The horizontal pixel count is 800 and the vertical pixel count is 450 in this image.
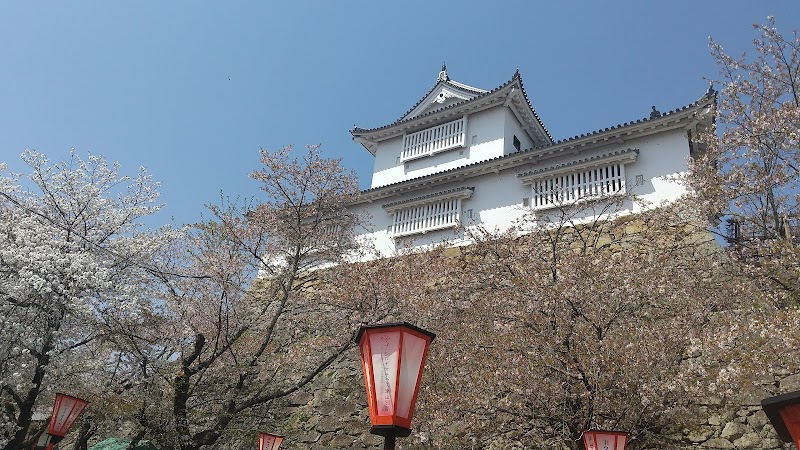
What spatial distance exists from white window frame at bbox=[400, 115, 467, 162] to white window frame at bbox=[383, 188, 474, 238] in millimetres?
2261

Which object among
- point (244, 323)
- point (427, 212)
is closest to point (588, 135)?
point (427, 212)

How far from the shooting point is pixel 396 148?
20.9m

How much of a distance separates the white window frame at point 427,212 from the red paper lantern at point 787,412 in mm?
13378

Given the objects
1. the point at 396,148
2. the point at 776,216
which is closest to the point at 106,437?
the point at 396,148

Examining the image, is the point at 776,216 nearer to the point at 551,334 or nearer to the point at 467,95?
the point at 551,334

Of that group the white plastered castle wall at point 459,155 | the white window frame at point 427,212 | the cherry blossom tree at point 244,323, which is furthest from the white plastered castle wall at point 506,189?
the cherry blossom tree at point 244,323

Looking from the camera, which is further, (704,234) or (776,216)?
(704,234)

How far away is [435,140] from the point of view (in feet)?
65.2

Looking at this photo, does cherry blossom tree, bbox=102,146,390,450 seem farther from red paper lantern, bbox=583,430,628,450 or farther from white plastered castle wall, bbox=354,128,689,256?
red paper lantern, bbox=583,430,628,450

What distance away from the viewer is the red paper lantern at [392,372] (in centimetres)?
366

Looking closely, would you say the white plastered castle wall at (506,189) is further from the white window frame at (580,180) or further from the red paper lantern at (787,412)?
the red paper lantern at (787,412)

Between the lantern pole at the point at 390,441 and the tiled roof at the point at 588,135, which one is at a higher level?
the tiled roof at the point at 588,135

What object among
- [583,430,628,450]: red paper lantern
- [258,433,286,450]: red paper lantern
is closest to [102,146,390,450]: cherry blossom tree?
[258,433,286,450]: red paper lantern

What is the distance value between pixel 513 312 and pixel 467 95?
41.6ft
